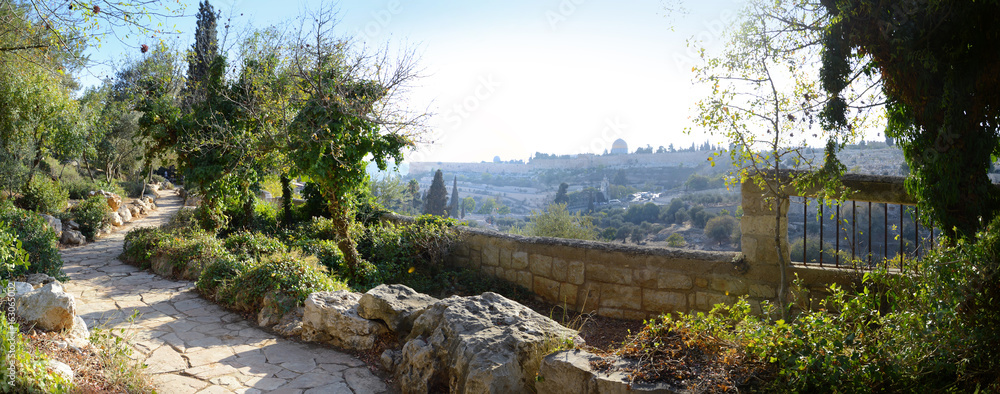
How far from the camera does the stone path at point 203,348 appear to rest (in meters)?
3.66

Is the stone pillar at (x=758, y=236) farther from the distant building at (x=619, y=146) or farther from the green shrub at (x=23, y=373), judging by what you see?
the distant building at (x=619, y=146)

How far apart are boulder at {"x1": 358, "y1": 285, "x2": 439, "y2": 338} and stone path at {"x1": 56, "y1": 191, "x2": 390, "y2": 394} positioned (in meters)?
0.40

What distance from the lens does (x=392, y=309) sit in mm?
4395

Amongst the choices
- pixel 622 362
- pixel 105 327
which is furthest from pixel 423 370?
pixel 105 327

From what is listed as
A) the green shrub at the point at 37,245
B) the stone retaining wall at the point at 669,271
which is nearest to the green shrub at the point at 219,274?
the green shrub at the point at 37,245

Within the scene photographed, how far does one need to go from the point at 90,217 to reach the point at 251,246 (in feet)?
18.0

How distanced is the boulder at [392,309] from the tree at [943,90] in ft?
12.5

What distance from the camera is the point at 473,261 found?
714cm

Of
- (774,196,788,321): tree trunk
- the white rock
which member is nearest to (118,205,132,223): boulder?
the white rock

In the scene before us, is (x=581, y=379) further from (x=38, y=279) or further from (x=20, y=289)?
(x=38, y=279)

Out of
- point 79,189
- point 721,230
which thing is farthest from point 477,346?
point 79,189

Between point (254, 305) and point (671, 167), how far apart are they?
137ft

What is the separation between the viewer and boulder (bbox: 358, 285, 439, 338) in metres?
4.40

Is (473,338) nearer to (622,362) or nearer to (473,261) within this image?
(622,362)
